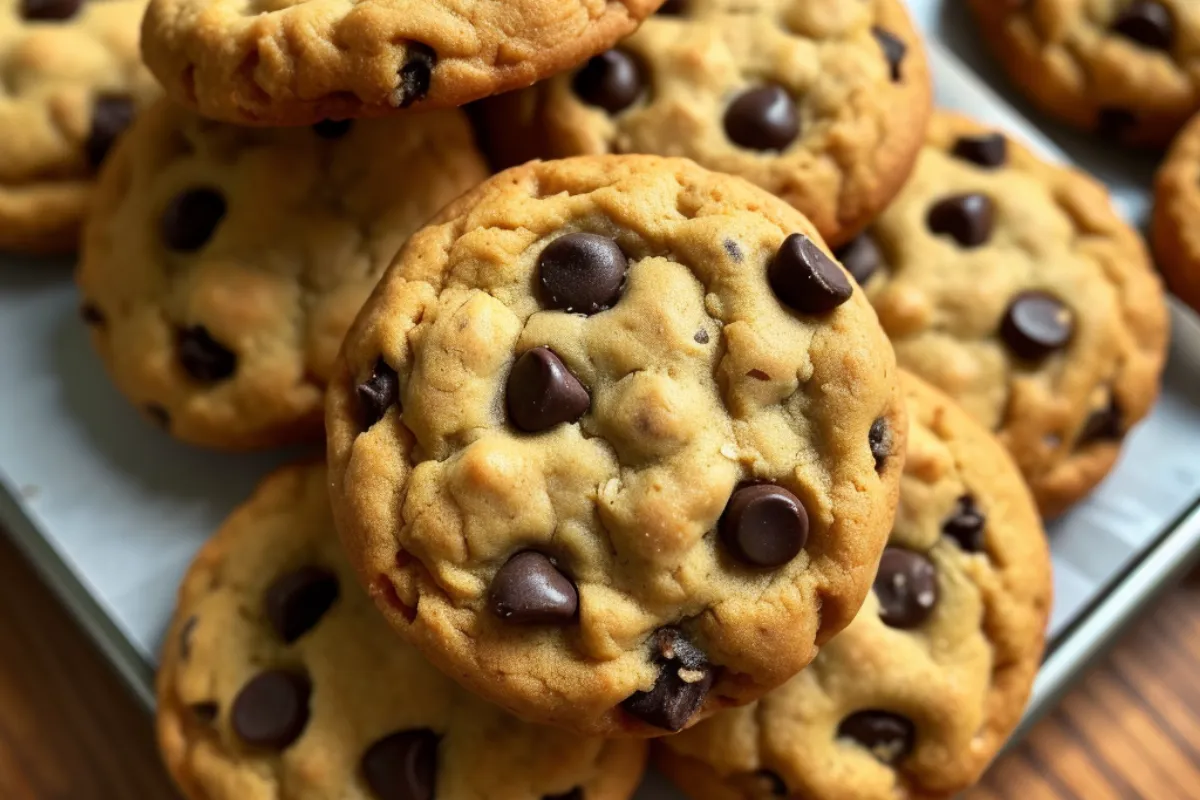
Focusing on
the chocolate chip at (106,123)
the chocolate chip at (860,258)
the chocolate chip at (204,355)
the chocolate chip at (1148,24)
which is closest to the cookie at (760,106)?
the chocolate chip at (860,258)

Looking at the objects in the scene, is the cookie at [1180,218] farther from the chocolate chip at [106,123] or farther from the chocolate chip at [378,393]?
the chocolate chip at [106,123]

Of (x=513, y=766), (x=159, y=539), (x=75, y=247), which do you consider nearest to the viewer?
(x=513, y=766)

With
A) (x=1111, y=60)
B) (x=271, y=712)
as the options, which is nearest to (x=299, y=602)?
(x=271, y=712)

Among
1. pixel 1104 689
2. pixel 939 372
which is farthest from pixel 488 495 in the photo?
pixel 1104 689

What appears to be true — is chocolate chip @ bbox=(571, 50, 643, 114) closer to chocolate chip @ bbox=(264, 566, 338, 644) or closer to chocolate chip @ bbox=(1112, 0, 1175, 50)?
chocolate chip @ bbox=(264, 566, 338, 644)

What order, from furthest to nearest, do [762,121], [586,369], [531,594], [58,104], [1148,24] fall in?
1. [1148,24]
2. [58,104]
3. [762,121]
4. [586,369]
5. [531,594]

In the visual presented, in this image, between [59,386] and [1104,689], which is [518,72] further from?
[1104,689]

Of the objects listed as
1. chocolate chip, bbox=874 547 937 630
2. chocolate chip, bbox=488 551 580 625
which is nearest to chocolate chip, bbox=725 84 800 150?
chocolate chip, bbox=874 547 937 630

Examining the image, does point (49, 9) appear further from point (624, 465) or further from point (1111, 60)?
point (1111, 60)
